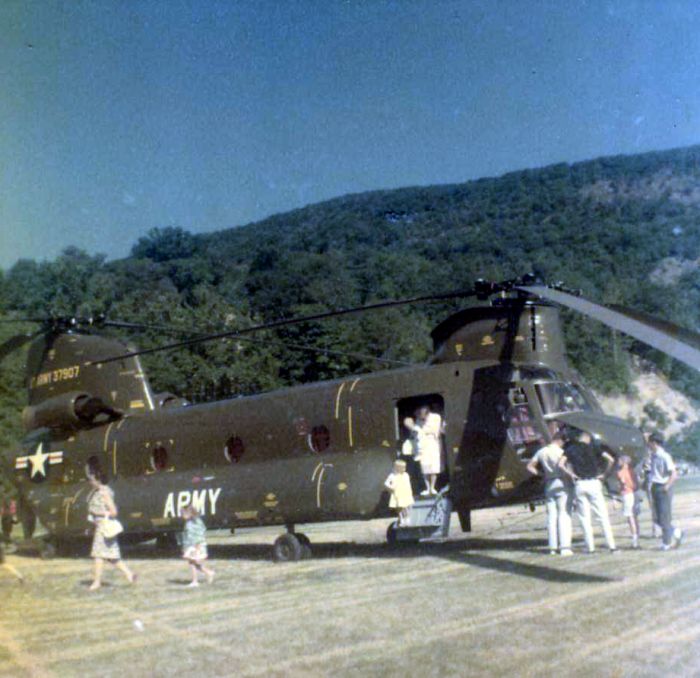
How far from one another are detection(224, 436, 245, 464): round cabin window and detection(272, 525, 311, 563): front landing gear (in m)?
1.81

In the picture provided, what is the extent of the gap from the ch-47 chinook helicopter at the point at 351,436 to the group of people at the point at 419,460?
0.16 m

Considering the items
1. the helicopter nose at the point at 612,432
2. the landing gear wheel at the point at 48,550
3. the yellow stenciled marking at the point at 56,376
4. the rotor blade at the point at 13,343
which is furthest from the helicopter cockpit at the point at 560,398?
the landing gear wheel at the point at 48,550

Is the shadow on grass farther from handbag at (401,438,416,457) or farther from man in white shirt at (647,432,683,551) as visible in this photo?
man in white shirt at (647,432,683,551)

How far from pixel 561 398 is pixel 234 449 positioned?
18.5 feet

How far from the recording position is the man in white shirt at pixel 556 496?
1147 centimetres

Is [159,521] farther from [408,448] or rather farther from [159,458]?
[408,448]

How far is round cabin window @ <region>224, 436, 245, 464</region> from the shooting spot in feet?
48.4

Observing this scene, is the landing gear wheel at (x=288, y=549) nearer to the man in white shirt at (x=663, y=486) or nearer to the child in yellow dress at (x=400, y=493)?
the child in yellow dress at (x=400, y=493)

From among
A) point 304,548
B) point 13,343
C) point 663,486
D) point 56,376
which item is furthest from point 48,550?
point 663,486

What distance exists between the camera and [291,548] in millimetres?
13367

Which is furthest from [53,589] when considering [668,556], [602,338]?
[602,338]

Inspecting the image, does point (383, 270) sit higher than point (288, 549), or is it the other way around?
point (383, 270)

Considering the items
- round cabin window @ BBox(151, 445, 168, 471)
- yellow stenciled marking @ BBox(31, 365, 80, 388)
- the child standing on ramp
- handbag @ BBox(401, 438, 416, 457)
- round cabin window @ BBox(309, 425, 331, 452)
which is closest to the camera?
the child standing on ramp

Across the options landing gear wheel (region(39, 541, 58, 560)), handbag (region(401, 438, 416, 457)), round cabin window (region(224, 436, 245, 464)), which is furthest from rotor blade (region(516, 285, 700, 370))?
landing gear wheel (region(39, 541, 58, 560))
